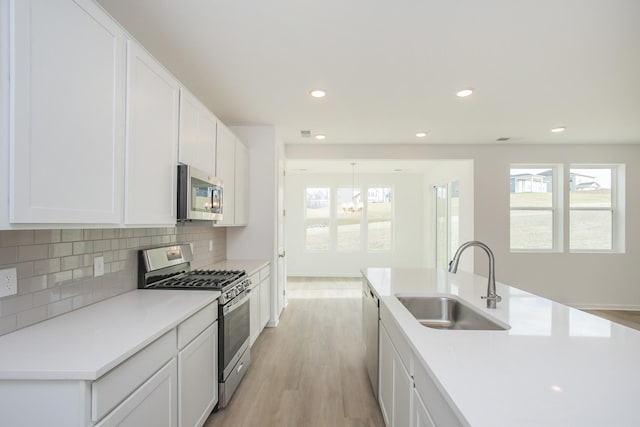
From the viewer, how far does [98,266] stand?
193 centimetres

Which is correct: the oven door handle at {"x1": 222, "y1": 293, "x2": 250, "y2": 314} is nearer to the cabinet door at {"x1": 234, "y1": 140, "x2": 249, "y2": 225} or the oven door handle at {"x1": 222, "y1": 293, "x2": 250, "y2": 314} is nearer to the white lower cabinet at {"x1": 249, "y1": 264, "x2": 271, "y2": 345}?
the white lower cabinet at {"x1": 249, "y1": 264, "x2": 271, "y2": 345}

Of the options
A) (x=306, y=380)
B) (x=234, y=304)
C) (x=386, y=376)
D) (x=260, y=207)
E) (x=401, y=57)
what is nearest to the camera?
(x=386, y=376)

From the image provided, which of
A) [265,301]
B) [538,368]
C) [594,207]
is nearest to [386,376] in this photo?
[538,368]

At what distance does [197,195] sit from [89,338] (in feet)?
4.09

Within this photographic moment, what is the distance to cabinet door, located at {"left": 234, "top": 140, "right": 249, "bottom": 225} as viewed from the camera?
369cm

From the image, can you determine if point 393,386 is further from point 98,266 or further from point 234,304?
point 98,266

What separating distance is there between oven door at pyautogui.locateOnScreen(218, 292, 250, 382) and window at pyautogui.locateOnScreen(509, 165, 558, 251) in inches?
178

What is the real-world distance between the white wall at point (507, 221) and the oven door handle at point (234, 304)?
290 centimetres

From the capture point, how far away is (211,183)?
8.71ft

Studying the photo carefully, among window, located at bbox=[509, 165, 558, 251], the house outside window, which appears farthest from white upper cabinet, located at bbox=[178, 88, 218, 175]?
the house outside window

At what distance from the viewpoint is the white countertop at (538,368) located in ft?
2.75

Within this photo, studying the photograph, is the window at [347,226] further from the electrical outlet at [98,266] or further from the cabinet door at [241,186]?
the electrical outlet at [98,266]

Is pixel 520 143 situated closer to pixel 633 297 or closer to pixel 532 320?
pixel 633 297

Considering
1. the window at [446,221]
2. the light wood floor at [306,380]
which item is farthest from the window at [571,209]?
the light wood floor at [306,380]
